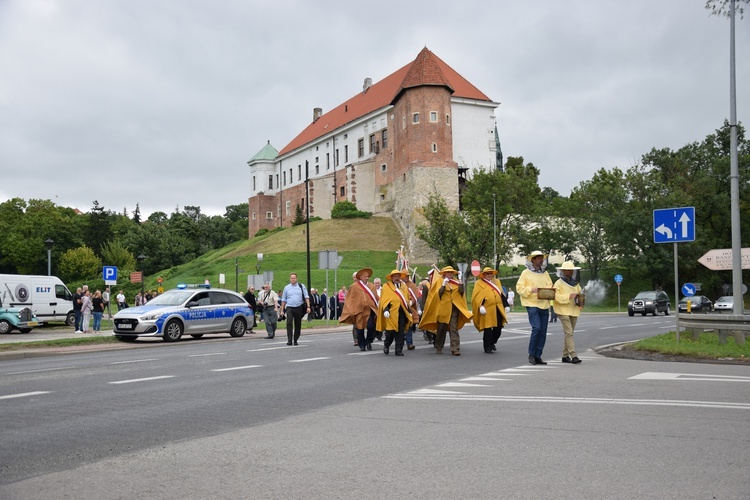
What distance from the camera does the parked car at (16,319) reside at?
29.8m

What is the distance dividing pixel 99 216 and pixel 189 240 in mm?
14302

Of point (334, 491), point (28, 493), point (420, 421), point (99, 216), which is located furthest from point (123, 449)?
point (99, 216)

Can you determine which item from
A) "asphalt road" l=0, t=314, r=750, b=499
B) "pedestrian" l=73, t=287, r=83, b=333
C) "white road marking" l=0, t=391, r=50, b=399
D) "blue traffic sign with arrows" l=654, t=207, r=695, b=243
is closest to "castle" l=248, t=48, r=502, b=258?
"pedestrian" l=73, t=287, r=83, b=333

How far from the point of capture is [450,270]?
16453mm

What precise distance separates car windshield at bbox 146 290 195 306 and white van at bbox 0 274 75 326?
34.9ft

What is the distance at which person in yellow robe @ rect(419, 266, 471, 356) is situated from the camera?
16.4 m

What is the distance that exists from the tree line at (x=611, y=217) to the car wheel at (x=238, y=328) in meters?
39.6


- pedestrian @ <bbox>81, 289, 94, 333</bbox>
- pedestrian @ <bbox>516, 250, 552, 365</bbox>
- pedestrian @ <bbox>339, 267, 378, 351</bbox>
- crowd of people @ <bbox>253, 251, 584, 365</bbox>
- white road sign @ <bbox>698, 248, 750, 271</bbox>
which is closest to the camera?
pedestrian @ <bbox>516, 250, 552, 365</bbox>

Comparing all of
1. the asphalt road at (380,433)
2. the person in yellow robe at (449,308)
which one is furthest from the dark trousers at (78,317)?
the person in yellow robe at (449,308)

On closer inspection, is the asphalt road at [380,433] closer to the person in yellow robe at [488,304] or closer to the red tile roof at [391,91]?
the person in yellow robe at [488,304]

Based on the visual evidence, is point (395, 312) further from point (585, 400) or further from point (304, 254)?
point (304, 254)

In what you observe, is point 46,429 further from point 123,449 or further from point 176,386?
point 176,386

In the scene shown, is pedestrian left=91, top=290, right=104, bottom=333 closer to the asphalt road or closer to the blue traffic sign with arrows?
the asphalt road

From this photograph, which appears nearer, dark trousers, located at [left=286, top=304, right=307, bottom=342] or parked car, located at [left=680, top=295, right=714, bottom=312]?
dark trousers, located at [left=286, top=304, right=307, bottom=342]
